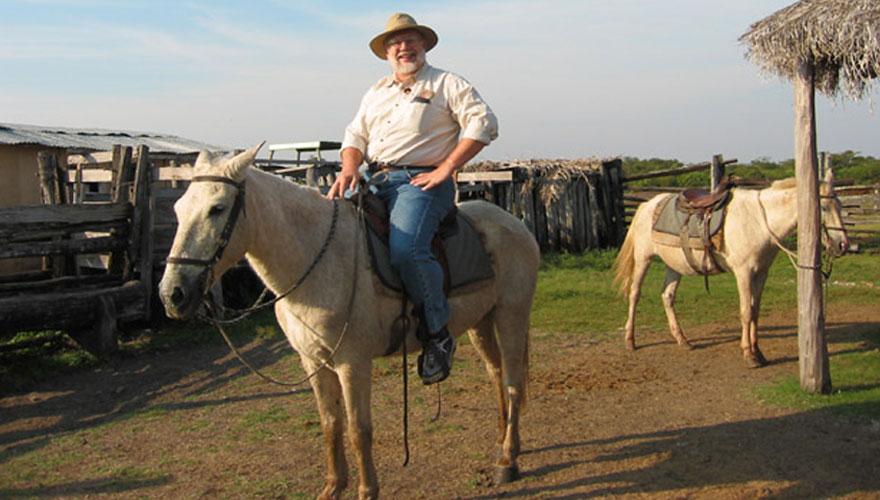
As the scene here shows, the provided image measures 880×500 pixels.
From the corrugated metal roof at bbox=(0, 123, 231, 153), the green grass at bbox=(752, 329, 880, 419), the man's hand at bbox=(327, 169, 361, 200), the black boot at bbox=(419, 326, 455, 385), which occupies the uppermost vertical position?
the corrugated metal roof at bbox=(0, 123, 231, 153)

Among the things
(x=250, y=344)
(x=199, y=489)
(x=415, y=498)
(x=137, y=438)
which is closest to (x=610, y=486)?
(x=415, y=498)

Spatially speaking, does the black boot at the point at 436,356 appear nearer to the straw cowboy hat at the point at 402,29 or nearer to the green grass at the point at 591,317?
the straw cowboy hat at the point at 402,29

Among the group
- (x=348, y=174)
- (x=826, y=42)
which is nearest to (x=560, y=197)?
(x=826, y=42)

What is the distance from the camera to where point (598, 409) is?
18.9 feet

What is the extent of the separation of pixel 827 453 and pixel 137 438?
16.6 feet

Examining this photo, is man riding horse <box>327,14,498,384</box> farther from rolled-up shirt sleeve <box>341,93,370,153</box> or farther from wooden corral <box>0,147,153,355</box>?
wooden corral <box>0,147,153,355</box>

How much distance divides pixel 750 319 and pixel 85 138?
55.0ft

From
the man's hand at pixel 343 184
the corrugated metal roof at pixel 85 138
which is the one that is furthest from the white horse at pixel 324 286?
the corrugated metal roof at pixel 85 138

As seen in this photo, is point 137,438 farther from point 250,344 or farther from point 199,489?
point 250,344

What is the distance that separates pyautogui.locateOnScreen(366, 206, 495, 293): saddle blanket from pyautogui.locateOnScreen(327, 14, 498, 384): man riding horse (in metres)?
0.08

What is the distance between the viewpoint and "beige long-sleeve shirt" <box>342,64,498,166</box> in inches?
157

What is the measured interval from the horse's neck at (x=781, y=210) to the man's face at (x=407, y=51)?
4743mm

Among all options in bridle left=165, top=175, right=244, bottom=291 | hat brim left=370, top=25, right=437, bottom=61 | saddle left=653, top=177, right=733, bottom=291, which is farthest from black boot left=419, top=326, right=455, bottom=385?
saddle left=653, top=177, right=733, bottom=291

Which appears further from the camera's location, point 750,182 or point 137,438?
point 750,182
